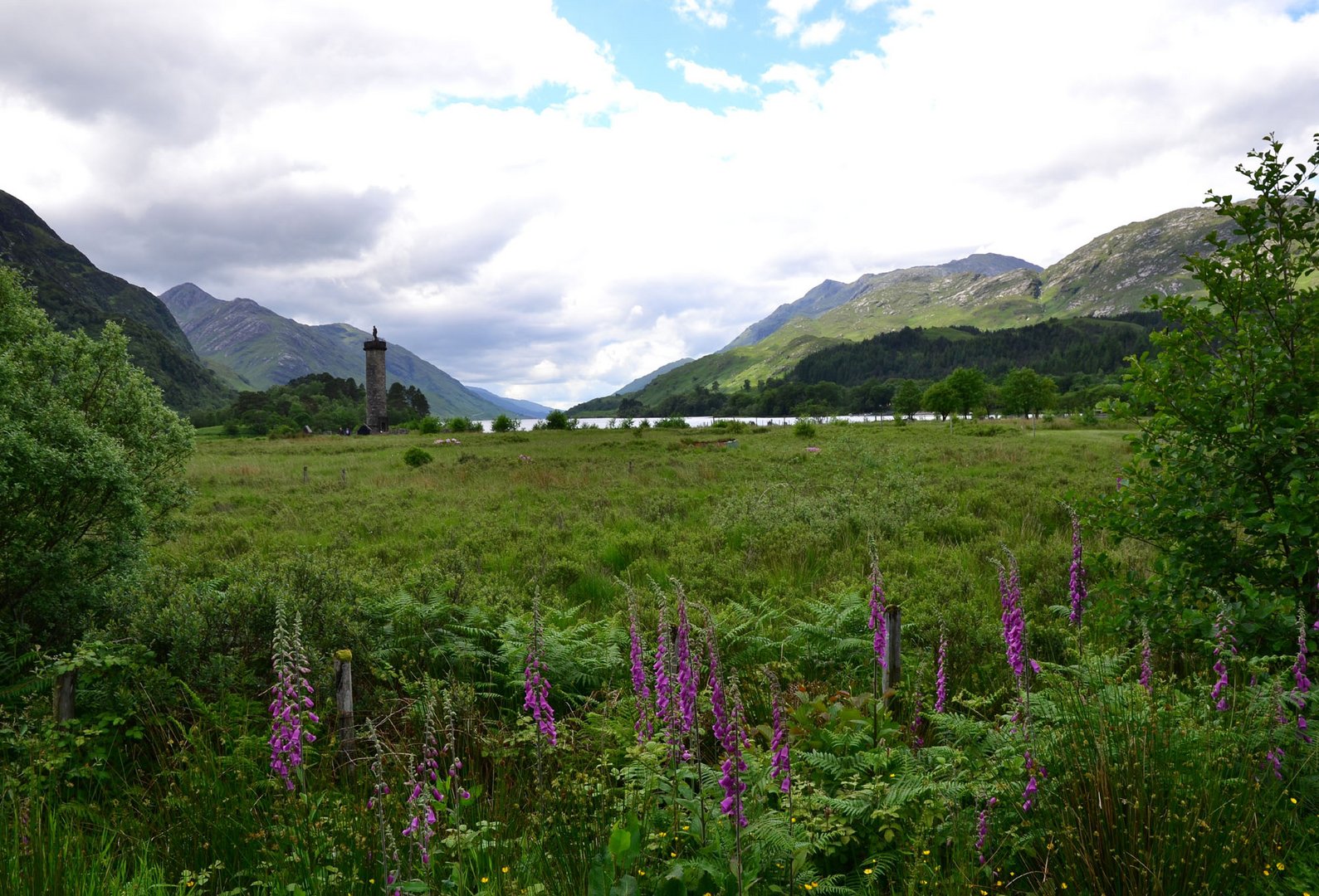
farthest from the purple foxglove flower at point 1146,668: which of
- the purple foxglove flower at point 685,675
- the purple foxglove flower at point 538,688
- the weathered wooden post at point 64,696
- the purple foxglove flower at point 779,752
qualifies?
the weathered wooden post at point 64,696

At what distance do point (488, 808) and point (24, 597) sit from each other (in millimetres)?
5737

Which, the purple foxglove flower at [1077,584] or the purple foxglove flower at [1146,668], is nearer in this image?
the purple foxglove flower at [1146,668]

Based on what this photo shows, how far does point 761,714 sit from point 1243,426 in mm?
4411

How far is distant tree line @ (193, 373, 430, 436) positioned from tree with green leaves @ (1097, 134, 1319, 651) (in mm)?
89673

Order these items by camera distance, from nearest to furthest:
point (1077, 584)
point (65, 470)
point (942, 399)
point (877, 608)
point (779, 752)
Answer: point (779, 752) < point (877, 608) < point (1077, 584) < point (65, 470) < point (942, 399)

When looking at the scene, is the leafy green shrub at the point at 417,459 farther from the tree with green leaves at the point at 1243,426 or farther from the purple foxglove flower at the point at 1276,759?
the purple foxglove flower at the point at 1276,759

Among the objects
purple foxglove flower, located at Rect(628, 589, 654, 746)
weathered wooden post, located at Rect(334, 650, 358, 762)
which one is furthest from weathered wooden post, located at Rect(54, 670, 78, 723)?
purple foxglove flower, located at Rect(628, 589, 654, 746)

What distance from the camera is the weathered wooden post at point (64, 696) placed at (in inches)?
192

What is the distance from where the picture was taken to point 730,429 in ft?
199

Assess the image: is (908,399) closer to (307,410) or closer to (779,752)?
(779,752)

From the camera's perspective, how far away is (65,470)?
20.0 feet

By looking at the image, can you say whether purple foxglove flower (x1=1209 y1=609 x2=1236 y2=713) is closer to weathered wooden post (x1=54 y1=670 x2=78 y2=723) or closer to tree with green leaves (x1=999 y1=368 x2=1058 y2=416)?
weathered wooden post (x1=54 y1=670 x2=78 y2=723)

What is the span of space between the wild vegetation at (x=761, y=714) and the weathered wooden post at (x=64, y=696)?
173 millimetres

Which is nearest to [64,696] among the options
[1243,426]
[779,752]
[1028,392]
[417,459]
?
[779,752]
